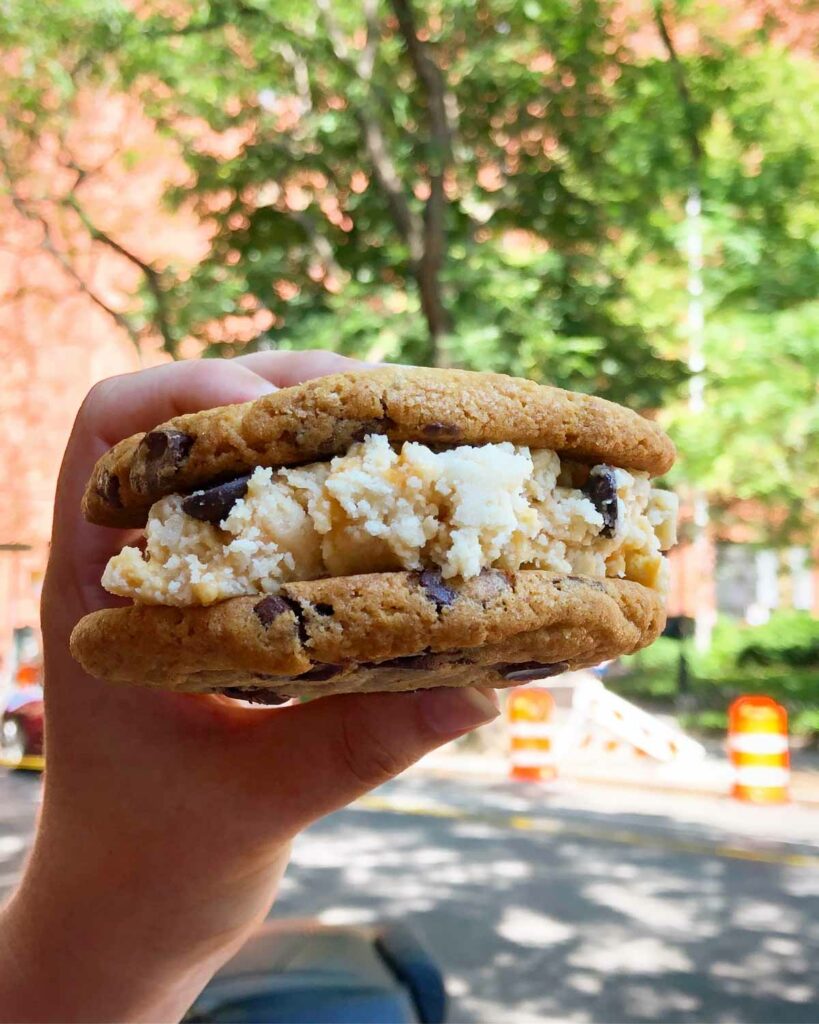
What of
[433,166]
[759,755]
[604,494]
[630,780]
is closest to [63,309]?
[433,166]

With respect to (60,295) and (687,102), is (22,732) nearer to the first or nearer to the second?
(60,295)

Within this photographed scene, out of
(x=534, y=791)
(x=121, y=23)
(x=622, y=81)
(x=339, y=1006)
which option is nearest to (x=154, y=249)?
(x=121, y=23)

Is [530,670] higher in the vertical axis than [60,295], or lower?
lower

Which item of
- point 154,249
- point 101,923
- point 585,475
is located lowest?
point 101,923

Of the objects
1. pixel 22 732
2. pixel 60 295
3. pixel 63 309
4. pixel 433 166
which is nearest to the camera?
pixel 433 166

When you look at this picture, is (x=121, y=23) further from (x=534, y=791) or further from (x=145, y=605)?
(x=145, y=605)

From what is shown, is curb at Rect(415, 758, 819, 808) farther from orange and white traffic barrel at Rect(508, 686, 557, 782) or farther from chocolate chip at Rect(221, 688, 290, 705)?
chocolate chip at Rect(221, 688, 290, 705)
